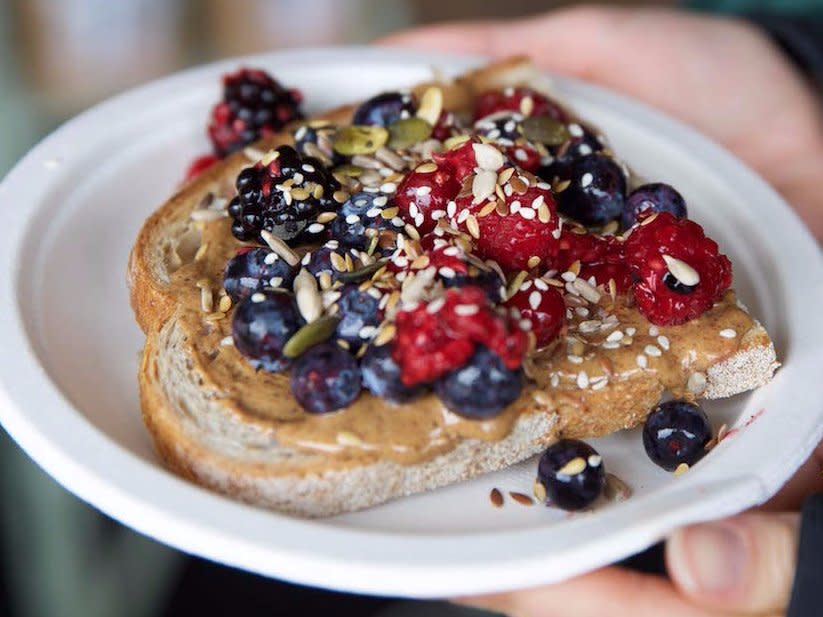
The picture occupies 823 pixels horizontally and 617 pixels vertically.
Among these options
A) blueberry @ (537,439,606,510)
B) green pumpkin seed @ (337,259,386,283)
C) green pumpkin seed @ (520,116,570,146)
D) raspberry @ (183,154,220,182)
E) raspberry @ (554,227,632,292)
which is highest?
green pumpkin seed @ (520,116,570,146)

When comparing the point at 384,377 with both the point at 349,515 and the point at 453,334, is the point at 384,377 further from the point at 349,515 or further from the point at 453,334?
the point at 349,515

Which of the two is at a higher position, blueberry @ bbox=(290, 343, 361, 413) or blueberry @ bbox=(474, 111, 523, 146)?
blueberry @ bbox=(474, 111, 523, 146)

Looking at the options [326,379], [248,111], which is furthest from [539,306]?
[248,111]

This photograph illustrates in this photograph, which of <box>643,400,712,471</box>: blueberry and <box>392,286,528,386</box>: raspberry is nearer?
<box>392,286,528,386</box>: raspberry

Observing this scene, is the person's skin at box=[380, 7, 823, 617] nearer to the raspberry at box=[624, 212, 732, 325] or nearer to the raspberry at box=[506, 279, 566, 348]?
the raspberry at box=[624, 212, 732, 325]

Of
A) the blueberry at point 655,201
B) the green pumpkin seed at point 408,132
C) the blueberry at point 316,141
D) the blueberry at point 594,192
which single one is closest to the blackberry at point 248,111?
the blueberry at point 316,141

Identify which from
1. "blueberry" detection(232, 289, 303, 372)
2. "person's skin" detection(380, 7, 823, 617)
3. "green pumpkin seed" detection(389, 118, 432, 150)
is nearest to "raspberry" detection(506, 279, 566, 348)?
"blueberry" detection(232, 289, 303, 372)

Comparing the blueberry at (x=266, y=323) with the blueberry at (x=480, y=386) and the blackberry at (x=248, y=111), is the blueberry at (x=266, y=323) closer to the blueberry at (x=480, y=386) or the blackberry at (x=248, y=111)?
the blueberry at (x=480, y=386)
